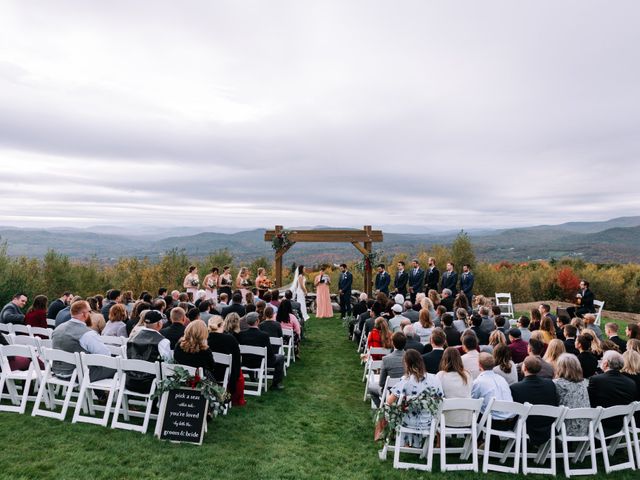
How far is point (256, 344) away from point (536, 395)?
436cm

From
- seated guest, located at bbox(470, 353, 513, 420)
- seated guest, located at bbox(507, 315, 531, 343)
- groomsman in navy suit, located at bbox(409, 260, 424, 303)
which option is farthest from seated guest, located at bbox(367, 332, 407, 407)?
groomsman in navy suit, located at bbox(409, 260, 424, 303)

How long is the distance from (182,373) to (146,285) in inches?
575

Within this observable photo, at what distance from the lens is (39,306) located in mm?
8000

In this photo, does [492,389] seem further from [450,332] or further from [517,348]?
[450,332]

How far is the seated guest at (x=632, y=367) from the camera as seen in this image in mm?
5401

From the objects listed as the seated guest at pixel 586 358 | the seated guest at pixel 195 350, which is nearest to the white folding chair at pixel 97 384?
the seated guest at pixel 195 350

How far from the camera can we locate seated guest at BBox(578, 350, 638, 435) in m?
5.24

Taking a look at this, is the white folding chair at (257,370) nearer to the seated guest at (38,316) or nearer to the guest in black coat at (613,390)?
the seated guest at (38,316)

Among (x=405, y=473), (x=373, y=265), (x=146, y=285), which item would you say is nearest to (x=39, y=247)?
(x=146, y=285)

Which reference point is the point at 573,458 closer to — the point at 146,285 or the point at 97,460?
the point at 97,460

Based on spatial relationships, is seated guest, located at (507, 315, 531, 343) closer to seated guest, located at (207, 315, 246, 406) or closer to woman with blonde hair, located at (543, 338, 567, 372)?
woman with blonde hair, located at (543, 338, 567, 372)

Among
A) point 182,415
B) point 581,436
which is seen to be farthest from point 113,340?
point 581,436

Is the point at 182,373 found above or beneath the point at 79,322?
beneath

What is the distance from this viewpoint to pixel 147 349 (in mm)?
5934
